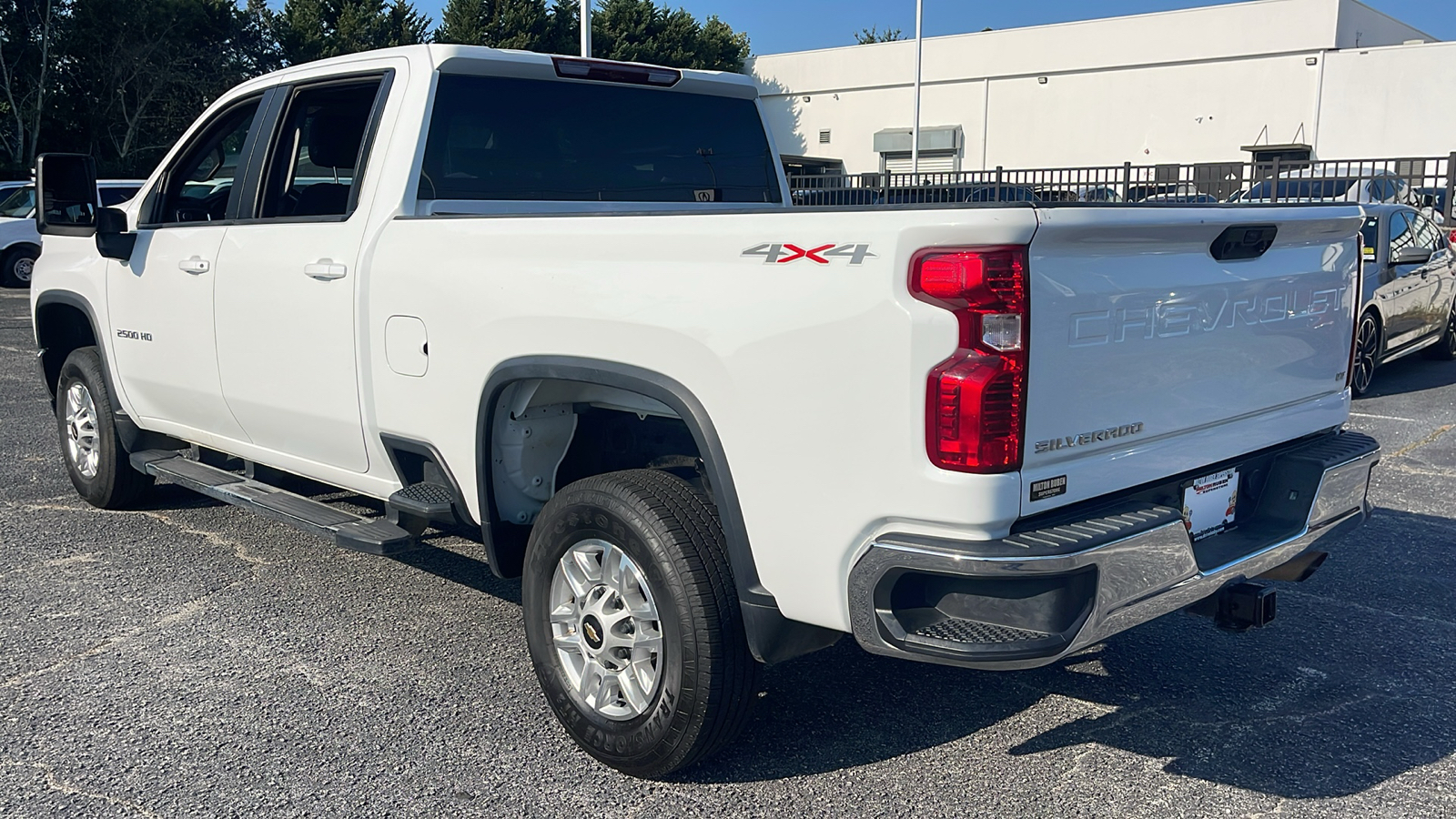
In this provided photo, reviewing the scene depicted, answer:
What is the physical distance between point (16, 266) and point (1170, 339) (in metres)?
20.5

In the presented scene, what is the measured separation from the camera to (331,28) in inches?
1649

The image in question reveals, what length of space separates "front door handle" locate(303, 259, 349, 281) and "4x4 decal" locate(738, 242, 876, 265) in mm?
1860

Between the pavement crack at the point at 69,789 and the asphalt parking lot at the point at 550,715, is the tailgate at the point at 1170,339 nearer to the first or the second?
the asphalt parking lot at the point at 550,715

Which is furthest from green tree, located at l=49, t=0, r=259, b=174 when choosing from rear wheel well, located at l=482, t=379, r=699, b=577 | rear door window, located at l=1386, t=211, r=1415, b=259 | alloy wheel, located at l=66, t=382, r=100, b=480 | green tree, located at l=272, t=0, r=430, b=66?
rear wheel well, located at l=482, t=379, r=699, b=577

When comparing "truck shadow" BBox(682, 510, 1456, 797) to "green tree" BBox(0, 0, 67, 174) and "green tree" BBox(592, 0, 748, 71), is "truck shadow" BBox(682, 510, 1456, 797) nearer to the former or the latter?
"green tree" BBox(0, 0, 67, 174)

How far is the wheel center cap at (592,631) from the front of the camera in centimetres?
347

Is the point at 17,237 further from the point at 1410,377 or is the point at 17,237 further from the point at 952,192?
the point at 1410,377

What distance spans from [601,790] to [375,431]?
5.15 feet

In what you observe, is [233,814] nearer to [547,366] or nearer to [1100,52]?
[547,366]

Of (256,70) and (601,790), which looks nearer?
(601,790)

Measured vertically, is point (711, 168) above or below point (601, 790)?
above

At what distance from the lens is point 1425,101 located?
36375mm

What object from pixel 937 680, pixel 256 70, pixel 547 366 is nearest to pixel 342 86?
pixel 547 366

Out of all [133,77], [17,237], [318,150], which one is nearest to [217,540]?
[318,150]
